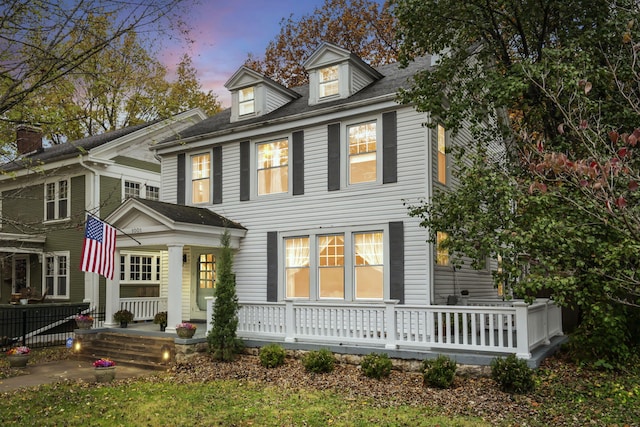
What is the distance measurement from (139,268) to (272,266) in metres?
7.99

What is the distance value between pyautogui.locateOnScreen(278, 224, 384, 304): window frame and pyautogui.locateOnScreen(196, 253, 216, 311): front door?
2.82 metres

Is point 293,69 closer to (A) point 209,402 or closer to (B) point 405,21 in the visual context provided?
(B) point 405,21

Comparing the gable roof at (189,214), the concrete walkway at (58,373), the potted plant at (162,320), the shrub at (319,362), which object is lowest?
the concrete walkway at (58,373)

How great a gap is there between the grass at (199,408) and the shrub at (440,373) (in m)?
1.05

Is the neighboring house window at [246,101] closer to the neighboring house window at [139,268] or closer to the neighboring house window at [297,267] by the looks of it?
the neighboring house window at [297,267]

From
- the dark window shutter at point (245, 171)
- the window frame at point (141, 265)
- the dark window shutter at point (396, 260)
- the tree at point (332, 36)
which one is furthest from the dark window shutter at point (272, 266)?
the tree at point (332, 36)

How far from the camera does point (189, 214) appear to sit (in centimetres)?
1371

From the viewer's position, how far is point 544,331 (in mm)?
10352

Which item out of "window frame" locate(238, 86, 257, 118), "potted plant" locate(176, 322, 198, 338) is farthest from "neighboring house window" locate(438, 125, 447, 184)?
"potted plant" locate(176, 322, 198, 338)

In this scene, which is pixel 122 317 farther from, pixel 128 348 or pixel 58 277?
pixel 58 277

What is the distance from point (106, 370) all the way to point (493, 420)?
23.1ft

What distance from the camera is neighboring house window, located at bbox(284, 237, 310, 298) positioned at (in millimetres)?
13500

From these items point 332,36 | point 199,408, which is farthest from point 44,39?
point 332,36

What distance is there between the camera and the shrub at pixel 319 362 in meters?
9.95
